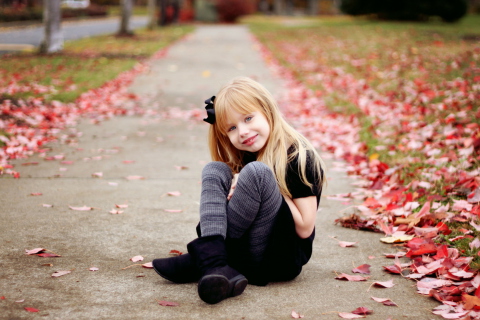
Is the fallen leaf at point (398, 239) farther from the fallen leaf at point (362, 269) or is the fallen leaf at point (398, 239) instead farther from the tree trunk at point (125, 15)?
the tree trunk at point (125, 15)

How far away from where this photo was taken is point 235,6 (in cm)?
3244

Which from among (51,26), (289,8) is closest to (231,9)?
(289,8)

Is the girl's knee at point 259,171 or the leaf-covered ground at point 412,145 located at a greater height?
the girl's knee at point 259,171

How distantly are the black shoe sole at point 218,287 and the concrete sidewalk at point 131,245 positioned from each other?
5 cm

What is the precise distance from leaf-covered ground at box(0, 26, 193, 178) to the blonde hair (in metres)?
2.55

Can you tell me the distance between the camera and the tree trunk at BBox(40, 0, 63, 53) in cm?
1253

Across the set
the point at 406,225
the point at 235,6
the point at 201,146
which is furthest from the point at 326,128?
the point at 235,6

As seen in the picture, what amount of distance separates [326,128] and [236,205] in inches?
159

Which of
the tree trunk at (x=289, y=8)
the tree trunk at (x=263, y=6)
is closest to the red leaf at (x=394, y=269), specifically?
the tree trunk at (x=289, y=8)

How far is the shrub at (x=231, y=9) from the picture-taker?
32.4m

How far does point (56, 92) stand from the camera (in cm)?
Result: 809

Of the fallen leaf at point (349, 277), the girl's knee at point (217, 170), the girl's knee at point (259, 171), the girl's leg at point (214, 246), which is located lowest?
the fallen leaf at point (349, 277)

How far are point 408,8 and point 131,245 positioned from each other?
1978 cm

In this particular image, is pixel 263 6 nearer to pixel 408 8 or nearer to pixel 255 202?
pixel 408 8
